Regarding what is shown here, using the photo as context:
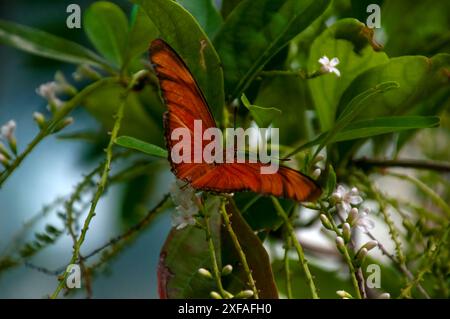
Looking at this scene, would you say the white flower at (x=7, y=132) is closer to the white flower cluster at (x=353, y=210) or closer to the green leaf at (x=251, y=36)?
the green leaf at (x=251, y=36)

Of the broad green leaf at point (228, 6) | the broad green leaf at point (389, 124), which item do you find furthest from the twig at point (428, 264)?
the broad green leaf at point (228, 6)

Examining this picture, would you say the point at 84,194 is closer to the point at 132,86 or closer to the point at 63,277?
the point at 132,86

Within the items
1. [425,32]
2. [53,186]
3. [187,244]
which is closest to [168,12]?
[187,244]

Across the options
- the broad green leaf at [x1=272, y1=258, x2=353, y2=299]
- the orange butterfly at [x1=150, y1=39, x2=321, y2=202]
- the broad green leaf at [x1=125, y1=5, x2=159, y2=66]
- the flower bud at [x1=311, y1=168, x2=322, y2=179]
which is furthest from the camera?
the broad green leaf at [x1=272, y1=258, x2=353, y2=299]

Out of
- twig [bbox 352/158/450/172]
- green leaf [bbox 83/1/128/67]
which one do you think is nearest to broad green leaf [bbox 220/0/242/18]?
green leaf [bbox 83/1/128/67]

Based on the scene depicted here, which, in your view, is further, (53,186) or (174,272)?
(53,186)

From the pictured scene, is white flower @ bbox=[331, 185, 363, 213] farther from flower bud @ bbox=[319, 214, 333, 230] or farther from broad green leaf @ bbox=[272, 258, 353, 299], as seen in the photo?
broad green leaf @ bbox=[272, 258, 353, 299]
